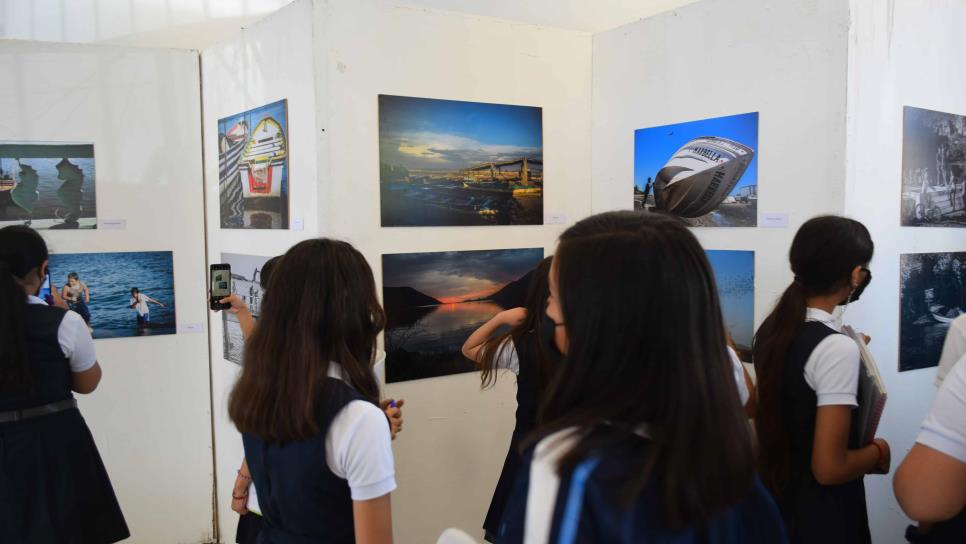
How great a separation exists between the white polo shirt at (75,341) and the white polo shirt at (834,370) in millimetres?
3064

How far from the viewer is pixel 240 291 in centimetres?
423

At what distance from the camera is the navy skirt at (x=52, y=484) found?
3.13 metres

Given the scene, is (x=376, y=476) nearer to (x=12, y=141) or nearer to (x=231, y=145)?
(x=231, y=145)

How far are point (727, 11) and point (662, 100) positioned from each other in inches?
22.4

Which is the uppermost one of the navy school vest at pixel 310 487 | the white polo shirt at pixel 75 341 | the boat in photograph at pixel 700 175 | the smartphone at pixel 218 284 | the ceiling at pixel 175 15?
the ceiling at pixel 175 15

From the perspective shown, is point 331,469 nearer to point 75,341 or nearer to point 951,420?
point 951,420

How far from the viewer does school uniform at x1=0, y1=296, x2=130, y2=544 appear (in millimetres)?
3113

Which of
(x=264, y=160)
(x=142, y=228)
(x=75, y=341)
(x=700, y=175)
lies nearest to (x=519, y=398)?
(x=700, y=175)

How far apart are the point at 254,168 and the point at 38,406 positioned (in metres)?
1.66

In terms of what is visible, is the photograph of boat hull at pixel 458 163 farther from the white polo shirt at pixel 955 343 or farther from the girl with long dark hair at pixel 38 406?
the white polo shirt at pixel 955 343

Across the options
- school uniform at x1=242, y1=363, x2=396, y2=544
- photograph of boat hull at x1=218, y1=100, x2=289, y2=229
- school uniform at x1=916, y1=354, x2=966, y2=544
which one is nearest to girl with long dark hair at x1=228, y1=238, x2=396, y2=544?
school uniform at x1=242, y1=363, x2=396, y2=544

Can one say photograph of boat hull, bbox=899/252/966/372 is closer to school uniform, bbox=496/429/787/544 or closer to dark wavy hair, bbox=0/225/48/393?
school uniform, bbox=496/429/787/544

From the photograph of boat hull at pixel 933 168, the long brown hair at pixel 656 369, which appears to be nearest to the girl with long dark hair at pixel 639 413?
the long brown hair at pixel 656 369

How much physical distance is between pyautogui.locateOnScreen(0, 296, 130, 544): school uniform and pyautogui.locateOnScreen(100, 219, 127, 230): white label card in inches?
56.0
